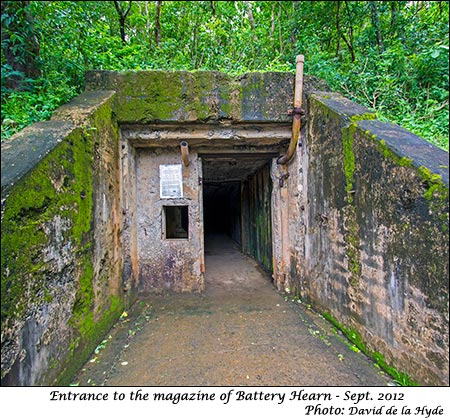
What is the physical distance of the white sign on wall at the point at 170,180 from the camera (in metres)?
4.29

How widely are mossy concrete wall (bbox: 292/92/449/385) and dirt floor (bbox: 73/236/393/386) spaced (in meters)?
0.34

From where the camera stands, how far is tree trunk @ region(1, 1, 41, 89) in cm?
303

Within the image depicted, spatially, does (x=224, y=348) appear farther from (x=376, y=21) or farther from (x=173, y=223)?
(x=376, y=21)

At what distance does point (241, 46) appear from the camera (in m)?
6.11

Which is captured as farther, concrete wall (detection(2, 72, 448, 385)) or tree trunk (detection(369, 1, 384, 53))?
tree trunk (detection(369, 1, 384, 53))

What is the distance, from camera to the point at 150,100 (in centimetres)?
358

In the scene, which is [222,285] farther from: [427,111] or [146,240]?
[427,111]

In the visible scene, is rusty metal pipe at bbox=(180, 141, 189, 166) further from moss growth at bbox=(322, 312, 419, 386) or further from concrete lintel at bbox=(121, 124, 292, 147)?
moss growth at bbox=(322, 312, 419, 386)

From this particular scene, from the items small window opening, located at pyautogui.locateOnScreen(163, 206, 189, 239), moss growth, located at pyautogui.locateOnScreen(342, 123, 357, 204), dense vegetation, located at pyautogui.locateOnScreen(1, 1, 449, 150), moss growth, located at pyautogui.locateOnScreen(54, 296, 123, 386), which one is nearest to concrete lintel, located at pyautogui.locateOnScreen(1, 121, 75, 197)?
dense vegetation, located at pyautogui.locateOnScreen(1, 1, 449, 150)

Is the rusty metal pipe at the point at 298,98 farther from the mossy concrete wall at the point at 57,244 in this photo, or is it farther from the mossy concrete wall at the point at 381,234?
the mossy concrete wall at the point at 57,244

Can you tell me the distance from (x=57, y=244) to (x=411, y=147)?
3.11 metres

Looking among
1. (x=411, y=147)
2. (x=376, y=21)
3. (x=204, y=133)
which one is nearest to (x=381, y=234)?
(x=411, y=147)

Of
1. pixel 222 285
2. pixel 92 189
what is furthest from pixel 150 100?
pixel 222 285

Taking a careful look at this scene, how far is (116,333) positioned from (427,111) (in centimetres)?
522
